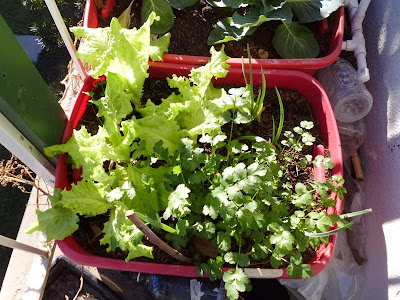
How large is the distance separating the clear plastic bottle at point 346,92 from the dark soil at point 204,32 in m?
0.12

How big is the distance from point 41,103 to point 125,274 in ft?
2.23

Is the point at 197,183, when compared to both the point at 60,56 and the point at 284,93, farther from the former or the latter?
the point at 60,56

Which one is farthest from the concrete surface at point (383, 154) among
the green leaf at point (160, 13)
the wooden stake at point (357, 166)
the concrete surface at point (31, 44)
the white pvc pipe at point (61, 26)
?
the concrete surface at point (31, 44)

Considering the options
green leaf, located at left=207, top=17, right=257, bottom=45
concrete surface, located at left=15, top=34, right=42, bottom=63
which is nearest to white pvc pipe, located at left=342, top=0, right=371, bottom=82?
green leaf, located at left=207, top=17, right=257, bottom=45

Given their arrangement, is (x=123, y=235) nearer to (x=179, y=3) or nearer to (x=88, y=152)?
(x=88, y=152)

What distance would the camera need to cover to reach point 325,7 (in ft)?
4.92

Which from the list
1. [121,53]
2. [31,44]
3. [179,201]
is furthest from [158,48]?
[31,44]

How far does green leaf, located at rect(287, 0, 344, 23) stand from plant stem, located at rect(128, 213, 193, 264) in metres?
0.95

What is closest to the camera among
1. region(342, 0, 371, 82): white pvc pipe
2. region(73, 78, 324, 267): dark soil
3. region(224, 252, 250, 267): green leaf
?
region(224, 252, 250, 267): green leaf

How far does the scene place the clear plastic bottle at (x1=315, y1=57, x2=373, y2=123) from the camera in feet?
5.32

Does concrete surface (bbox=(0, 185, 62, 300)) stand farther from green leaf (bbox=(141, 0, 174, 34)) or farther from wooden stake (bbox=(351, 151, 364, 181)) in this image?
wooden stake (bbox=(351, 151, 364, 181))

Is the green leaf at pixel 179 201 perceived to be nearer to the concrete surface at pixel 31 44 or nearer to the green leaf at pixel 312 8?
the green leaf at pixel 312 8

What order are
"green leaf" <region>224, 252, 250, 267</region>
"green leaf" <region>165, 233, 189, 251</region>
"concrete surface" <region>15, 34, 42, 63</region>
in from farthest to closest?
"concrete surface" <region>15, 34, 42, 63</region> < "green leaf" <region>165, 233, 189, 251</region> < "green leaf" <region>224, 252, 250, 267</region>

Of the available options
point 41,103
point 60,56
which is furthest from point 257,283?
point 60,56
